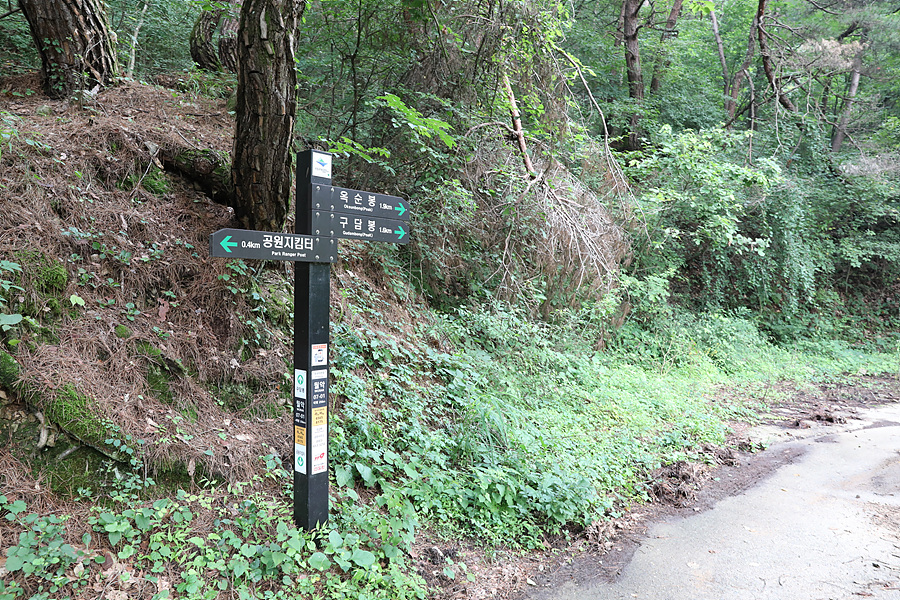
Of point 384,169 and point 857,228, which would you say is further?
point 857,228

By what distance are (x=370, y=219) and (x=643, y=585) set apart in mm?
3061

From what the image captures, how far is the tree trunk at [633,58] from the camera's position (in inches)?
525

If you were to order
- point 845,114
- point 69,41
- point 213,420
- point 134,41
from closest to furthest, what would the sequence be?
point 213,420 → point 69,41 → point 134,41 → point 845,114

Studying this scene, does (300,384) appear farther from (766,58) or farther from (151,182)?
(766,58)

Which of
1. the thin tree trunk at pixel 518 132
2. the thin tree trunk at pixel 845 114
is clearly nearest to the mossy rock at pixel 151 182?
the thin tree trunk at pixel 518 132

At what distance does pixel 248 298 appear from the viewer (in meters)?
4.65

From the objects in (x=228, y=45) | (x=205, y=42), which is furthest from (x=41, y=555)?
(x=205, y=42)

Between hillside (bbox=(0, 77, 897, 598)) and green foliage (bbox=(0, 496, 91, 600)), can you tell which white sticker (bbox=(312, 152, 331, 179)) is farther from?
green foliage (bbox=(0, 496, 91, 600))

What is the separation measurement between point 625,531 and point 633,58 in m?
12.6

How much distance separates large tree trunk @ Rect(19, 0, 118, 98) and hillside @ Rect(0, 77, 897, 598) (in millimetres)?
280

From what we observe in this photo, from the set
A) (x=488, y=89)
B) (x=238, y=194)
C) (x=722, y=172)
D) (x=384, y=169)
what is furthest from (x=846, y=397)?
(x=238, y=194)

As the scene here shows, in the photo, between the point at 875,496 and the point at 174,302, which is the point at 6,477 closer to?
the point at 174,302

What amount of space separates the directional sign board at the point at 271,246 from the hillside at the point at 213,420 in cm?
147

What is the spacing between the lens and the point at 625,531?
433cm
